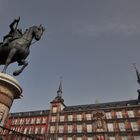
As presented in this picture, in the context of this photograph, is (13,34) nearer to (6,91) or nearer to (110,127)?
(6,91)

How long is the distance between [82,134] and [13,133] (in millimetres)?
37257

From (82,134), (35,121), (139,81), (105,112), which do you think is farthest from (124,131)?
(35,121)

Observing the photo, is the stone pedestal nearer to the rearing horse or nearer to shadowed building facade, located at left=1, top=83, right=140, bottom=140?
the rearing horse

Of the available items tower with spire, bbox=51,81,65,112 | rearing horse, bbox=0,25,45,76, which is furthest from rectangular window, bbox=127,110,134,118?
rearing horse, bbox=0,25,45,76

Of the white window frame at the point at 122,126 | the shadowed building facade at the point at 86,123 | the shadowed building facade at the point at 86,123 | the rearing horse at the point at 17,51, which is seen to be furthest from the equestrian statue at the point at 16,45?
the white window frame at the point at 122,126

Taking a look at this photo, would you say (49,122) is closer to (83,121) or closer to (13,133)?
(83,121)

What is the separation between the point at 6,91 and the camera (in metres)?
4.87

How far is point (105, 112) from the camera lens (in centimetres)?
4041

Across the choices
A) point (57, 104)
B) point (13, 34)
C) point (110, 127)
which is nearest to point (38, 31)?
point (13, 34)

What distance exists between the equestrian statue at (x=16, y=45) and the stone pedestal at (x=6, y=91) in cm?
75

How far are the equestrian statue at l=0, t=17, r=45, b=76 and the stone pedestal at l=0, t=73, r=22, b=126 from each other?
75cm

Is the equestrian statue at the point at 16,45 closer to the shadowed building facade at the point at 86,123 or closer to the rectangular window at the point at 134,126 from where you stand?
the shadowed building facade at the point at 86,123

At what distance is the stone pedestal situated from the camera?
4.59 m

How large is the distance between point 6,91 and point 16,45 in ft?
5.74
